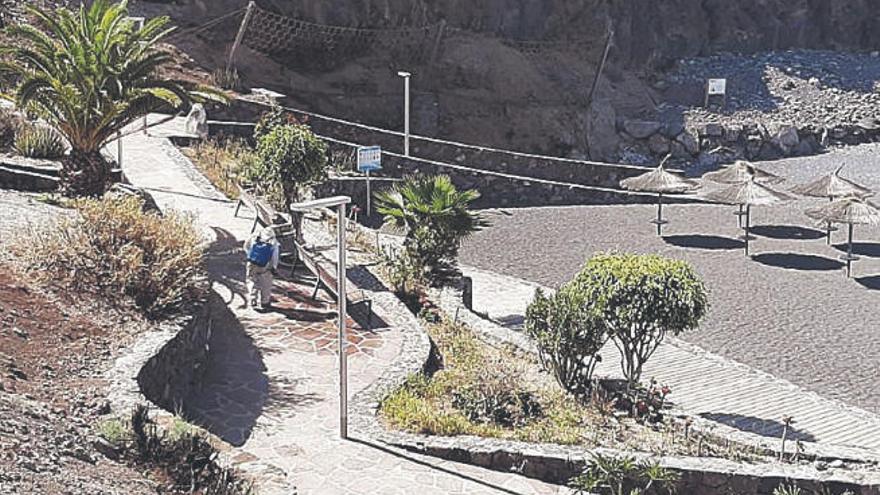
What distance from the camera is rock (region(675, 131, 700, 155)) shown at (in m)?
34.8

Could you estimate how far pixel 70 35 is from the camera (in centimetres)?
1554

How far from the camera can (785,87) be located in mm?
41781

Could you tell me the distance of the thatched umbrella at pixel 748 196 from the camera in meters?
21.5

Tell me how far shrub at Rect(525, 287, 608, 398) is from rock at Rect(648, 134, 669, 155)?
2250 centimetres

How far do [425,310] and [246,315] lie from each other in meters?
2.48

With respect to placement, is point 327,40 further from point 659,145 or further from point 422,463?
point 422,463

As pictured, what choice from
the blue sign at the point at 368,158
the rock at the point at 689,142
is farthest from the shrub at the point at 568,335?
the rock at the point at 689,142

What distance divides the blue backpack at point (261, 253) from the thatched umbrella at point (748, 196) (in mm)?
10665

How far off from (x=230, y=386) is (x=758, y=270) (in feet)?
37.4

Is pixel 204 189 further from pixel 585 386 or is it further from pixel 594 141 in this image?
pixel 594 141

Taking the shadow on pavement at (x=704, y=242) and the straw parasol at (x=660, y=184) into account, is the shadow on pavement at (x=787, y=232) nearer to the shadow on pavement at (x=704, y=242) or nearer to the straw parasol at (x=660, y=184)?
the shadow on pavement at (x=704, y=242)

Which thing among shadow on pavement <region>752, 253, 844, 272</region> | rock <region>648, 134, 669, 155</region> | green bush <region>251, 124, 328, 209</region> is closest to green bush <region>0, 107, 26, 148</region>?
green bush <region>251, 124, 328, 209</region>

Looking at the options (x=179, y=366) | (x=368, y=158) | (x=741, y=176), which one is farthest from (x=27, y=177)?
(x=741, y=176)

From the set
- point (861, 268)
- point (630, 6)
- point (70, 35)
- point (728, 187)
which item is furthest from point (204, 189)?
point (630, 6)
